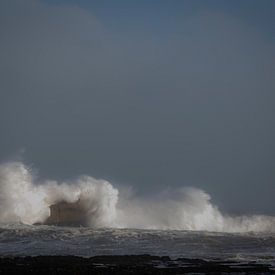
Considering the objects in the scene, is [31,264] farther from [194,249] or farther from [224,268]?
[194,249]

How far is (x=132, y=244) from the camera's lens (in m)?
35.6

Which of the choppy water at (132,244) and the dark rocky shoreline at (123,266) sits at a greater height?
the choppy water at (132,244)

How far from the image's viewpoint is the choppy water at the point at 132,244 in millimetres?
30719

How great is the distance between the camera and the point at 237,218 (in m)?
66.2

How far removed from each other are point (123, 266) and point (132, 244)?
462 inches

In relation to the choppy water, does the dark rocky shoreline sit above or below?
below

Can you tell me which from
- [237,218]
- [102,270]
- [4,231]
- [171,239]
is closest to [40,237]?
[4,231]

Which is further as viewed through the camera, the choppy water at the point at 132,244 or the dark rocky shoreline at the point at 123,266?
the choppy water at the point at 132,244

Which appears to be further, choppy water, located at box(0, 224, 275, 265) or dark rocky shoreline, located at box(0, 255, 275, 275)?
choppy water, located at box(0, 224, 275, 265)

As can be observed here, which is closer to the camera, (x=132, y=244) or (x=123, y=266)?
(x=123, y=266)

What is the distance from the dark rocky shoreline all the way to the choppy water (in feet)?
8.94

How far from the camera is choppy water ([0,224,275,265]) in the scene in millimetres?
30719

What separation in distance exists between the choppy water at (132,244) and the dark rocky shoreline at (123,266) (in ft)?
8.94

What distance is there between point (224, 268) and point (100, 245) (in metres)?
12.9
